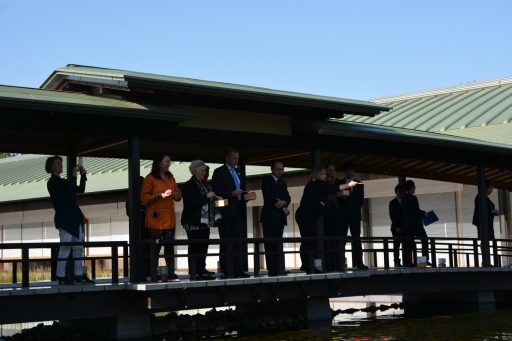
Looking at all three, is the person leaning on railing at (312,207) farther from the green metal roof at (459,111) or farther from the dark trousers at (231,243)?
the green metal roof at (459,111)

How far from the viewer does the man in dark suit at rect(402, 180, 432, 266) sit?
18.0 meters

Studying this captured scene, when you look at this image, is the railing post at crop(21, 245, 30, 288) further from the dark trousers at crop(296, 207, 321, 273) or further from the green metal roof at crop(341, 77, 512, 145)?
the green metal roof at crop(341, 77, 512, 145)

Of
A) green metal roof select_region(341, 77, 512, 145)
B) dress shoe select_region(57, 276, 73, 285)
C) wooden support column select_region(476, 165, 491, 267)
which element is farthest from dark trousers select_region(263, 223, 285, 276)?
green metal roof select_region(341, 77, 512, 145)

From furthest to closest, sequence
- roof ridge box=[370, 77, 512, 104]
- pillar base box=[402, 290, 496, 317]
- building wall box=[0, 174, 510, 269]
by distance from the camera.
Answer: roof ridge box=[370, 77, 512, 104] < building wall box=[0, 174, 510, 269] < pillar base box=[402, 290, 496, 317]

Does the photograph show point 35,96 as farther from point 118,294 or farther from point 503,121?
point 503,121

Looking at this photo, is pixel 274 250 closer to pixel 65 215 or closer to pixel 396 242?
pixel 65 215

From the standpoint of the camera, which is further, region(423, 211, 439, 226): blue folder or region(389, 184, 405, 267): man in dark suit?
region(389, 184, 405, 267): man in dark suit

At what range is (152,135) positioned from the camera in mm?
13875

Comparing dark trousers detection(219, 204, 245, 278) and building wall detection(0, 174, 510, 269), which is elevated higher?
building wall detection(0, 174, 510, 269)

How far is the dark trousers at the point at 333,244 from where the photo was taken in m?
15.9

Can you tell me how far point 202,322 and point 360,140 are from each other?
4946 mm

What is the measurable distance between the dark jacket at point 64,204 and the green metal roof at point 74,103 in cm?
128

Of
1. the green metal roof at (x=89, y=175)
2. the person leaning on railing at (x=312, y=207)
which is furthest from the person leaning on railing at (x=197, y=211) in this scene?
the green metal roof at (x=89, y=175)

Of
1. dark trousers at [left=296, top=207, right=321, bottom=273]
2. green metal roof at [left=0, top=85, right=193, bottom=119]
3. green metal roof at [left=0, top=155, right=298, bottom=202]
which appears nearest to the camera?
green metal roof at [left=0, top=85, right=193, bottom=119]
